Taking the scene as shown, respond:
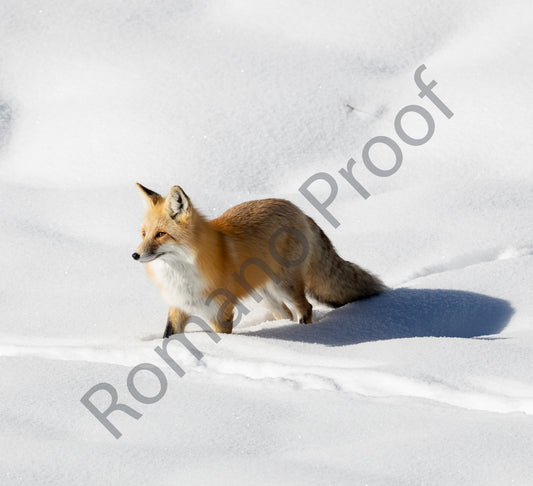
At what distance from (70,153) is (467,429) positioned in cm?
481

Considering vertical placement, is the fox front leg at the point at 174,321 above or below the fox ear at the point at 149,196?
below

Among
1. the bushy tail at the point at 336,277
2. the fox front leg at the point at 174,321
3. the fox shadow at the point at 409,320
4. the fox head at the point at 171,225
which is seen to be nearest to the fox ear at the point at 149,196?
the fox head at the point at 171,225

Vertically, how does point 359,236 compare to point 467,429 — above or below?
above

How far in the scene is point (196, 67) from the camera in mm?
7352

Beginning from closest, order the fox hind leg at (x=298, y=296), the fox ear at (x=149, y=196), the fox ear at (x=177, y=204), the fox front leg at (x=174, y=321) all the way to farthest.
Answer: the fox ear at (x=177, y=204) → the fox ear at (x=149, y=196) → the fox front leg at (x=174, y=321) → the fox hind leg at (x=298, y=296)

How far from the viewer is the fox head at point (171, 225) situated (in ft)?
13.2

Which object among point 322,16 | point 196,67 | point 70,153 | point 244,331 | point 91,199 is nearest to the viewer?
point 244,331

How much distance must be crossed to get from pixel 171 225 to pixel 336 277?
49.3 inches

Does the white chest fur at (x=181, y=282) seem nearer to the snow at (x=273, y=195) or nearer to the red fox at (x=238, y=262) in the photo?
the red fox at (x=238, y=262)

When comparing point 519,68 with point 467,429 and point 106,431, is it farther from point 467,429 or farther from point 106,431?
point 106,431

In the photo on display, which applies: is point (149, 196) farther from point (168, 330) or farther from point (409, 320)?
point (409, 320)

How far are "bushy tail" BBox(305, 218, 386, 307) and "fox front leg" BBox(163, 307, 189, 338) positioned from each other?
2.95ft

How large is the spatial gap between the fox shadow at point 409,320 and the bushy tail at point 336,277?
0.31 feet

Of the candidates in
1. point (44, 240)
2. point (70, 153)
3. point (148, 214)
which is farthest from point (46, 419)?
point (70, 153)
